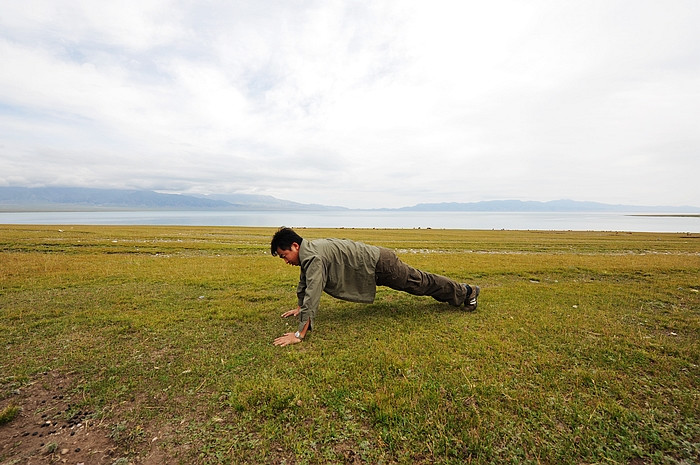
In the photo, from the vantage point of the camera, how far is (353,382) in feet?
16.6

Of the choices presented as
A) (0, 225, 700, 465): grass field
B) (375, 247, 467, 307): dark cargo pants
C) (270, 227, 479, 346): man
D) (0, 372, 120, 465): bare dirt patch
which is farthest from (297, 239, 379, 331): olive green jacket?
(0, 372, 120, 465): bare dirt patch

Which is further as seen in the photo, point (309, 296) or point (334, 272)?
point (334, 272)

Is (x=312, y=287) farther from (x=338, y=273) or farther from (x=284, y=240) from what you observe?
(x=284, y=240)

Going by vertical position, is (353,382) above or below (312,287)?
below

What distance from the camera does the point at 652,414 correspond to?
426 centimetres

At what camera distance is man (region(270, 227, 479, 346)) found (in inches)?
260

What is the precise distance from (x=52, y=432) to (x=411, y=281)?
6787 millimetres

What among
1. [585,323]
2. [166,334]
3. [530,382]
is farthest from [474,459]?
[166,334]

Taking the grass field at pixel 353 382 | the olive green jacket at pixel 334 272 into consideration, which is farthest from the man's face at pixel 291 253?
the grass field at pixel 353 382

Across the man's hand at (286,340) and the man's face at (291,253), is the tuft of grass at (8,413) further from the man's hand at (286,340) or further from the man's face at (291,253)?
the man's face at (291,253)

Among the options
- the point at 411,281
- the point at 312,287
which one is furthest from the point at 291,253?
the point at 411,281

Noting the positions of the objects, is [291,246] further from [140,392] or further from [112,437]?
[112,437]

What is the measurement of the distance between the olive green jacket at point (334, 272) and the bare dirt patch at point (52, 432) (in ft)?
11.5

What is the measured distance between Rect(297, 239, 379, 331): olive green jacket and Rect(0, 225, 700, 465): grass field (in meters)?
0.85
